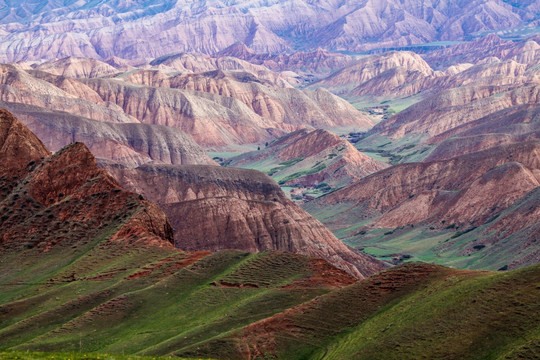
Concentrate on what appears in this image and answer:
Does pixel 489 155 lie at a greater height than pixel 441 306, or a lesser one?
lesser

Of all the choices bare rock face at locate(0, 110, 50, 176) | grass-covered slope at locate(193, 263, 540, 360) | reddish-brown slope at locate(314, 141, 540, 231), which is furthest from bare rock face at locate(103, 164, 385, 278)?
grass-covered slope at locate(193, 263, 540, 360)

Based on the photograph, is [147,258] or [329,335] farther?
[147,258]

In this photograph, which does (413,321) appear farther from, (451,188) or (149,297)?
(451,188)

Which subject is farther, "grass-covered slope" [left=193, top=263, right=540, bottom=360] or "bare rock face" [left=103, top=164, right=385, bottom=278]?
"bare rock face" [left=103, top=164, right=385, bottom=278]

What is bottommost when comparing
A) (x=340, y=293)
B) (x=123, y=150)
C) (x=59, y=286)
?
(x=123, y=150)

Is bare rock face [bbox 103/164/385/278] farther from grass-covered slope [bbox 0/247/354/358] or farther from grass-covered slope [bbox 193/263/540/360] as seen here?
grass-covered slope [bbox 193/263/540/360]

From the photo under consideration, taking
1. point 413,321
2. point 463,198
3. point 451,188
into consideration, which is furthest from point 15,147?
point 451,188

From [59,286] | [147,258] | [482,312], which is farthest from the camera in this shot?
[147,258]

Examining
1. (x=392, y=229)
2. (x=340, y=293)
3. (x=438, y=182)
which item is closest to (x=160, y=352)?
(x=340, y=293)

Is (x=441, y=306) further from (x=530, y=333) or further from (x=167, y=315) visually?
(x=167, y=315)
